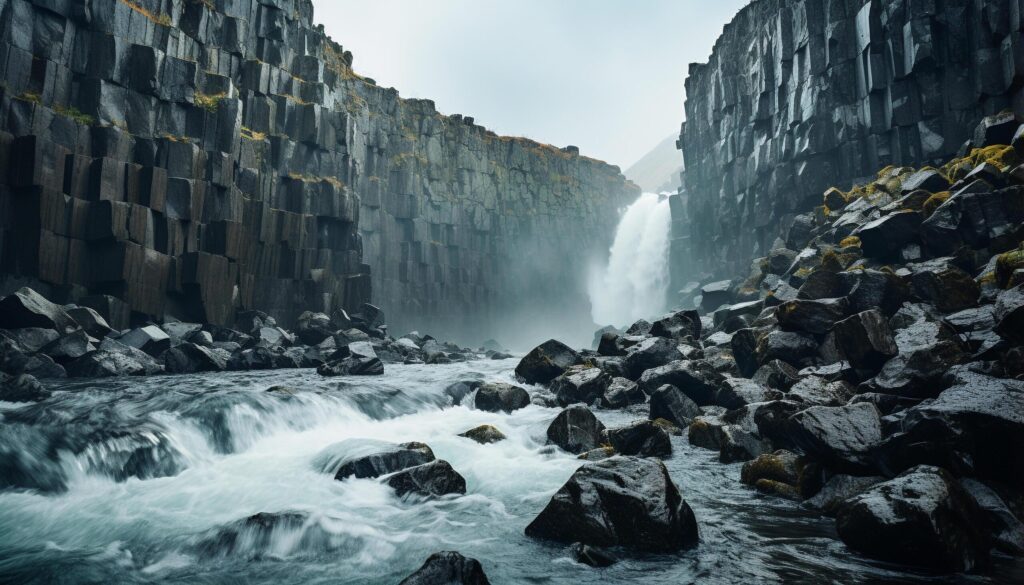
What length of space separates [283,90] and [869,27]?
112ft

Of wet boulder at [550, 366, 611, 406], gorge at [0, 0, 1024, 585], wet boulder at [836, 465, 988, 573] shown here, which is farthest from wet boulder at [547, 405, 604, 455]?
wet boulder at [836, 465, 988, 573]

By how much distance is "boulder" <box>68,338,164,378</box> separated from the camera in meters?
17.6

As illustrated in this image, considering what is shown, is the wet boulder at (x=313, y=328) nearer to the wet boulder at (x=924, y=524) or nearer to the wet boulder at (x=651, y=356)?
the wet boulder at (x=651, y=356)

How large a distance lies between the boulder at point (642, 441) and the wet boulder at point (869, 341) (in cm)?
448

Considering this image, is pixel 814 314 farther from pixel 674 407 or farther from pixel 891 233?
pixel 891 233

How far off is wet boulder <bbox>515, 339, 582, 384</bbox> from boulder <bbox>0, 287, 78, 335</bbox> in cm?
1543

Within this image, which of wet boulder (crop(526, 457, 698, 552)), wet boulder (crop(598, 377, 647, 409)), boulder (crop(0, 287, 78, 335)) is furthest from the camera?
boulder (crop(0, 287, 78, 335))

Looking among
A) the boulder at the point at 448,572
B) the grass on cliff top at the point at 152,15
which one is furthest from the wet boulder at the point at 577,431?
the grass on cliff top at the point at 152,15

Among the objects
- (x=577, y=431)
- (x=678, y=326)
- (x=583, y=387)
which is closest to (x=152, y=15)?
(x=583, y=387)

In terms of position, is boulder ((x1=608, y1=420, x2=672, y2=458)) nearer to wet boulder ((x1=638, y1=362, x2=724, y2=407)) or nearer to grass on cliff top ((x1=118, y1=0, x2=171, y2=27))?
wet boulder ((x1=638, y1=362, x2=724, y2=407))

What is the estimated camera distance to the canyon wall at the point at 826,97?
28.9m

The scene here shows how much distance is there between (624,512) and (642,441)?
4.23 meters

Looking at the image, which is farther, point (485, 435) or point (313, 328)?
point (313, 328)

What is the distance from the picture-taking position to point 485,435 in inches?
463
